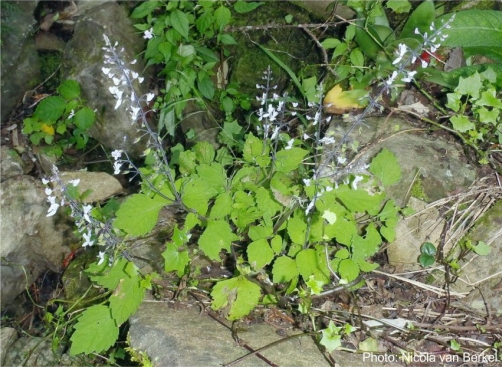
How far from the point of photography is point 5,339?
3.14 metres

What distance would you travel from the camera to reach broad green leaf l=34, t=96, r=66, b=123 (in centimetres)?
365

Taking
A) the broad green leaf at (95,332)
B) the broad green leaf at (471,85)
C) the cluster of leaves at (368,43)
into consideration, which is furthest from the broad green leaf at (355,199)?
the broad green leaf at (95,332)

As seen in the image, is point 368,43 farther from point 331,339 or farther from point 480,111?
point 331,339

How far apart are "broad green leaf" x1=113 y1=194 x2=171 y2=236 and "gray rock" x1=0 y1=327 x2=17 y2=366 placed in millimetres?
1578

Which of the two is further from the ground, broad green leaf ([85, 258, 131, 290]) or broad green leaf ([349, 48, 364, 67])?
broad green leaf ([349, 48, 364, 67])

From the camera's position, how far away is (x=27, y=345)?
10.0 ft

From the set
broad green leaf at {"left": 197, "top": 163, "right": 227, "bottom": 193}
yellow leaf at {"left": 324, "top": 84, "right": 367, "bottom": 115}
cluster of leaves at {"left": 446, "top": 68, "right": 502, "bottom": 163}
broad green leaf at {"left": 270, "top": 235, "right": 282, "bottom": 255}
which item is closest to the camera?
broad green leaf at {"left": 270, "top": 235, "right": 282, "bottom": 255}

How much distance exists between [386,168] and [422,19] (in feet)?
3.20

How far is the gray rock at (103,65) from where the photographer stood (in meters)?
3.79

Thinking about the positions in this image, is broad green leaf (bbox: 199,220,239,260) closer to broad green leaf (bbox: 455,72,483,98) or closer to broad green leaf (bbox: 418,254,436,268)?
broad green leaf (bbox: 418,254,436,268)

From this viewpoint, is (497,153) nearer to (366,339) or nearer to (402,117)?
(402,117)

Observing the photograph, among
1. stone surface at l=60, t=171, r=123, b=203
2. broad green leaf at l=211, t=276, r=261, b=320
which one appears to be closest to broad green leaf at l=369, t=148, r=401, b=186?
broad green leaf at l=211, t=276, r=261, b=320

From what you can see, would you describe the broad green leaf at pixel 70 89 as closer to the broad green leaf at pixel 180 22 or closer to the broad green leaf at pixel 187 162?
the broad green leaf at pixel 180 22

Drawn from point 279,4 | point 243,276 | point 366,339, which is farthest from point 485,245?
point 279,4
